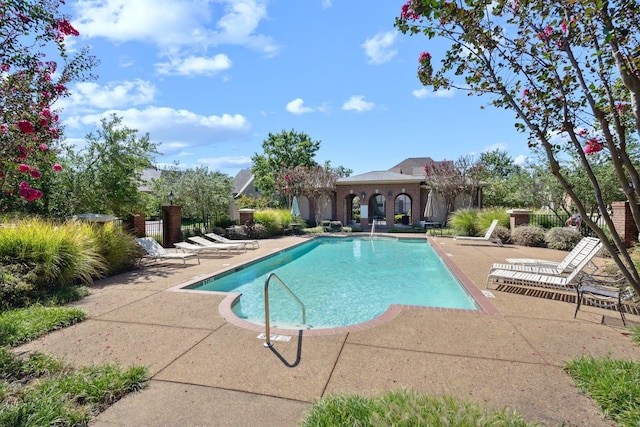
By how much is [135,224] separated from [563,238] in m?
16.9

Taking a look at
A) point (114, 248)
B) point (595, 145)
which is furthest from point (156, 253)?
point (595, 145)

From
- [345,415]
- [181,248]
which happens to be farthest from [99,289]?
[345,415]

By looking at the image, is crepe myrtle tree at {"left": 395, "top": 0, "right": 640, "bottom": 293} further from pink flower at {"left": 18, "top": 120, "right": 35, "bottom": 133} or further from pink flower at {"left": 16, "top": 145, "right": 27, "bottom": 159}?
pink flower at {"left": 16, "top": 145, "right": 27, "bottom": 159}

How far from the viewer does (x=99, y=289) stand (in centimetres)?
778

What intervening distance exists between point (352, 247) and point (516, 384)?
45.5 ft

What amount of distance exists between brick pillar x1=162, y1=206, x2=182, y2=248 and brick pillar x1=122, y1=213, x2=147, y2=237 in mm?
961

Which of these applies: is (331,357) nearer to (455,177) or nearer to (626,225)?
(626,225)

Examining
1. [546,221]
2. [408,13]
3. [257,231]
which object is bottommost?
[257,231]

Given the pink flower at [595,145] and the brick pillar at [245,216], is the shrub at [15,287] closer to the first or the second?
the pink flower at [595,145]

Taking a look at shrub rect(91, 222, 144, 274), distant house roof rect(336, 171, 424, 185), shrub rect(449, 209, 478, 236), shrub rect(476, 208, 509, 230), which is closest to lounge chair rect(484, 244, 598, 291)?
shrub rect(91, 222, 144, 274)

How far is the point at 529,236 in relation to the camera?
1505cm

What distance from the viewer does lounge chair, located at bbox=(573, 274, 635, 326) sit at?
18.0 ft

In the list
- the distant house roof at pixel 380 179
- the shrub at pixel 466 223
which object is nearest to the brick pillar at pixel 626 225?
the shrub at pixel 466 223

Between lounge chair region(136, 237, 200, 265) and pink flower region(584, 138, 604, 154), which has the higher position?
pink flower region(584, 138, 604, 154)
